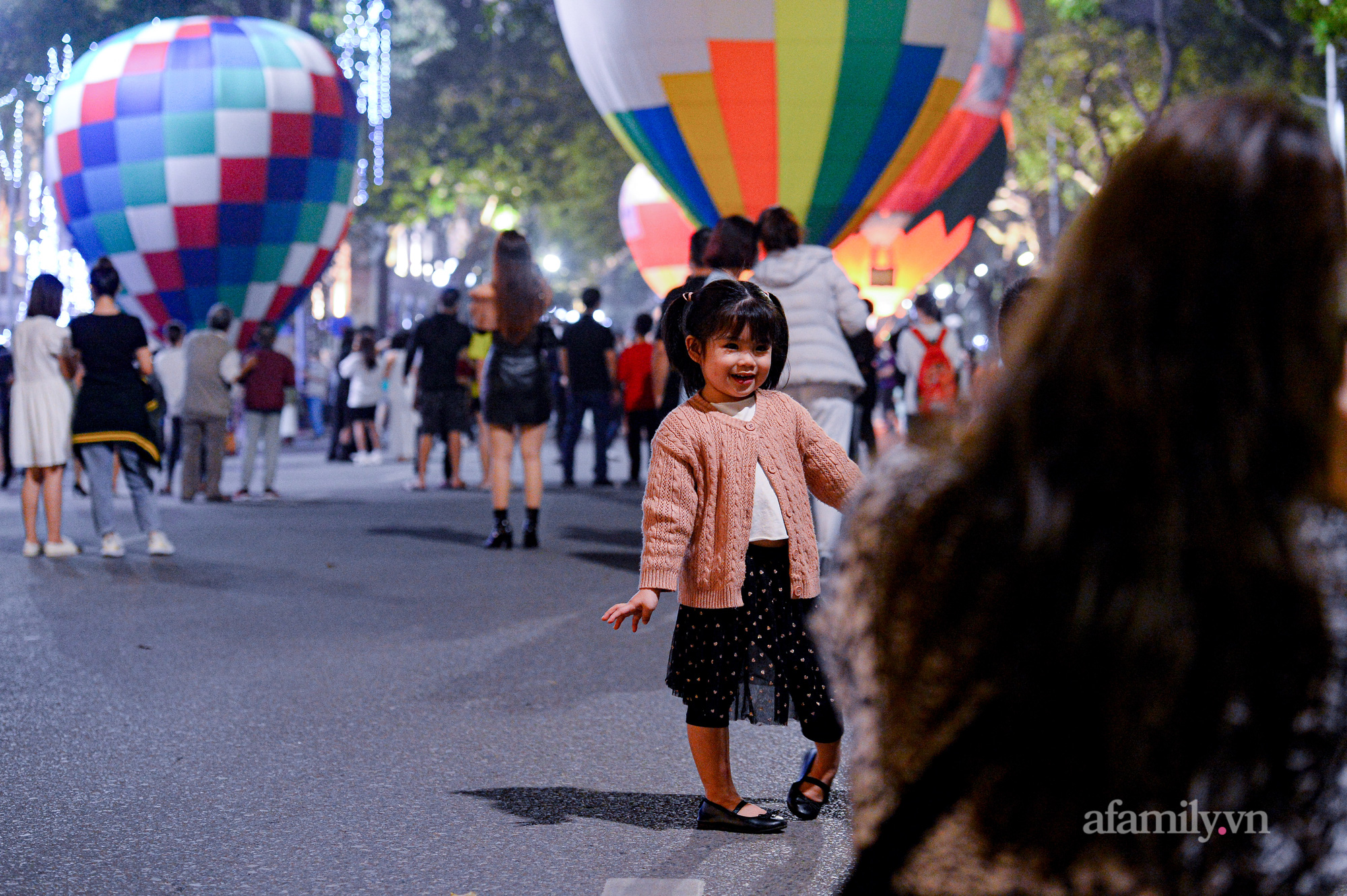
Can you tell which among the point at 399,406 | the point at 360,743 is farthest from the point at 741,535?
the point at 399,406

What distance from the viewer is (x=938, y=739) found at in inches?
61.0

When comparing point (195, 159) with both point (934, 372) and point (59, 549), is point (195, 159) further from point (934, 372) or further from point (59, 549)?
point (934, 372)

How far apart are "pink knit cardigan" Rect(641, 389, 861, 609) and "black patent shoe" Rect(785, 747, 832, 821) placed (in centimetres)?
48

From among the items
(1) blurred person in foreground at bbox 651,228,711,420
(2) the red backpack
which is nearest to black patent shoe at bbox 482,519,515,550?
(1) blurred person in foreground at bbox 651,228,711,420

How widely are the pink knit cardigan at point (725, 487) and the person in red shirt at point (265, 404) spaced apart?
10.4 m

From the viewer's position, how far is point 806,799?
13.2 ft

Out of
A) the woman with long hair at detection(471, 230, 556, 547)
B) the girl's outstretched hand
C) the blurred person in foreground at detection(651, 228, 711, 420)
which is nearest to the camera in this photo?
the girl's outstretched hand

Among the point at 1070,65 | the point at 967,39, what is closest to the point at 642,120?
the point at 967,39

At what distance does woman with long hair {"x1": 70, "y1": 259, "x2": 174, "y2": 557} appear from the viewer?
30.5 ft

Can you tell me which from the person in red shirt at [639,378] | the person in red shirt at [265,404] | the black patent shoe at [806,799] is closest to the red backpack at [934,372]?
the person in red shirt at [639,378]

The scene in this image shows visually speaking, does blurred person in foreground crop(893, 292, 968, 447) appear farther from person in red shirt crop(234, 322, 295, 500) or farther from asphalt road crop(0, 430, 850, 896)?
person in red shirt crop(234, 322, 295, 500)

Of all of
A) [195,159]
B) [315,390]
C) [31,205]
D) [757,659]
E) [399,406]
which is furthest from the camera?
[31,205]

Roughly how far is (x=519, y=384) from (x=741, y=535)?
6299mm

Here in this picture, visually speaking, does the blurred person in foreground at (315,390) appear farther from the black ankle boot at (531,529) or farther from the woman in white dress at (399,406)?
the black ankle boot at (531,529)
